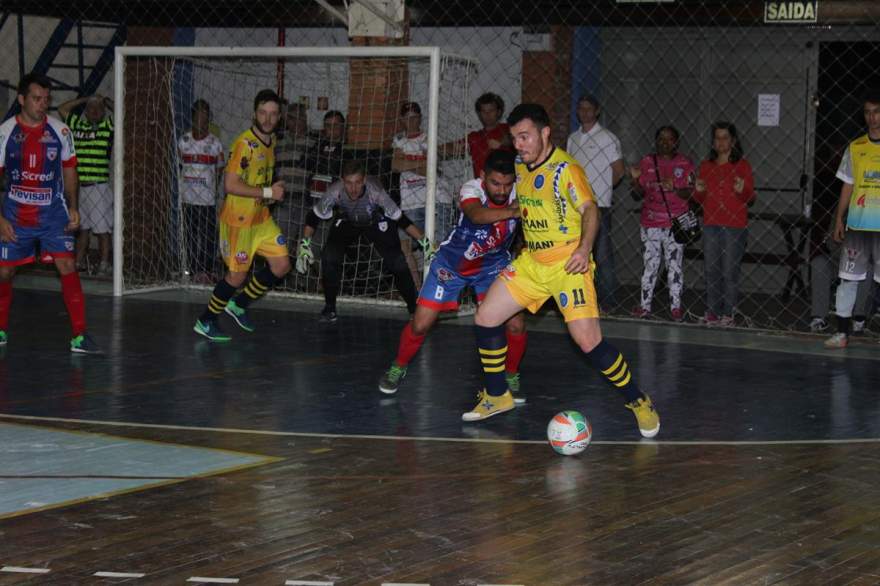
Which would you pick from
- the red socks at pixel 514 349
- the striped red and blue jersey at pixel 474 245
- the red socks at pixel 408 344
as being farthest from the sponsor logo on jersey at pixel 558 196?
the red socks at pixel 408 344

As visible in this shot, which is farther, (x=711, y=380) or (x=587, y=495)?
(x=711, y=380)

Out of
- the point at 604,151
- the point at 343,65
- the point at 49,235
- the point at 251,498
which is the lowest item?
the point at 251,498

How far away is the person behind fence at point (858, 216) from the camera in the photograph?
11453 mm

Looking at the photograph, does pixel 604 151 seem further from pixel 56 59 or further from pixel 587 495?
pixel 56 59

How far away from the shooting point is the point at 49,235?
10.9 metres

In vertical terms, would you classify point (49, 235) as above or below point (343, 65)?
below

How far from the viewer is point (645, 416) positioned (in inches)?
323

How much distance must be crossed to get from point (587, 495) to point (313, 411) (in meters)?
2.58

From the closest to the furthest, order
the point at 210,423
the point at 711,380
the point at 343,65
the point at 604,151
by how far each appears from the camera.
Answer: the point at 210,423 → the point at 711,380 → the point at 604,151 → the point at 343,65

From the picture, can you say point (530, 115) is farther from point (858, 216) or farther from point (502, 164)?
point (858, 216)

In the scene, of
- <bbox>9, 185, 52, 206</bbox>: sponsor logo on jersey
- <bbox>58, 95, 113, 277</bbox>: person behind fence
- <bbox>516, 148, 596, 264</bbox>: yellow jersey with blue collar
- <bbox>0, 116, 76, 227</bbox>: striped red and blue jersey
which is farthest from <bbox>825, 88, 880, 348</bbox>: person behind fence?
<bbox>58, 95, 113, 277</bbox>: person behind fence

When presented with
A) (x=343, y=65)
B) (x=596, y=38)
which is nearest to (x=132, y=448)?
(x=343, y=65)

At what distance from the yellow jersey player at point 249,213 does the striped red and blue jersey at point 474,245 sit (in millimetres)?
2742

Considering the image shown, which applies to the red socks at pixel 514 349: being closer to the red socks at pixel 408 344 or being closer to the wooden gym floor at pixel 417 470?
the wooden gym floor at pixel 417 470
